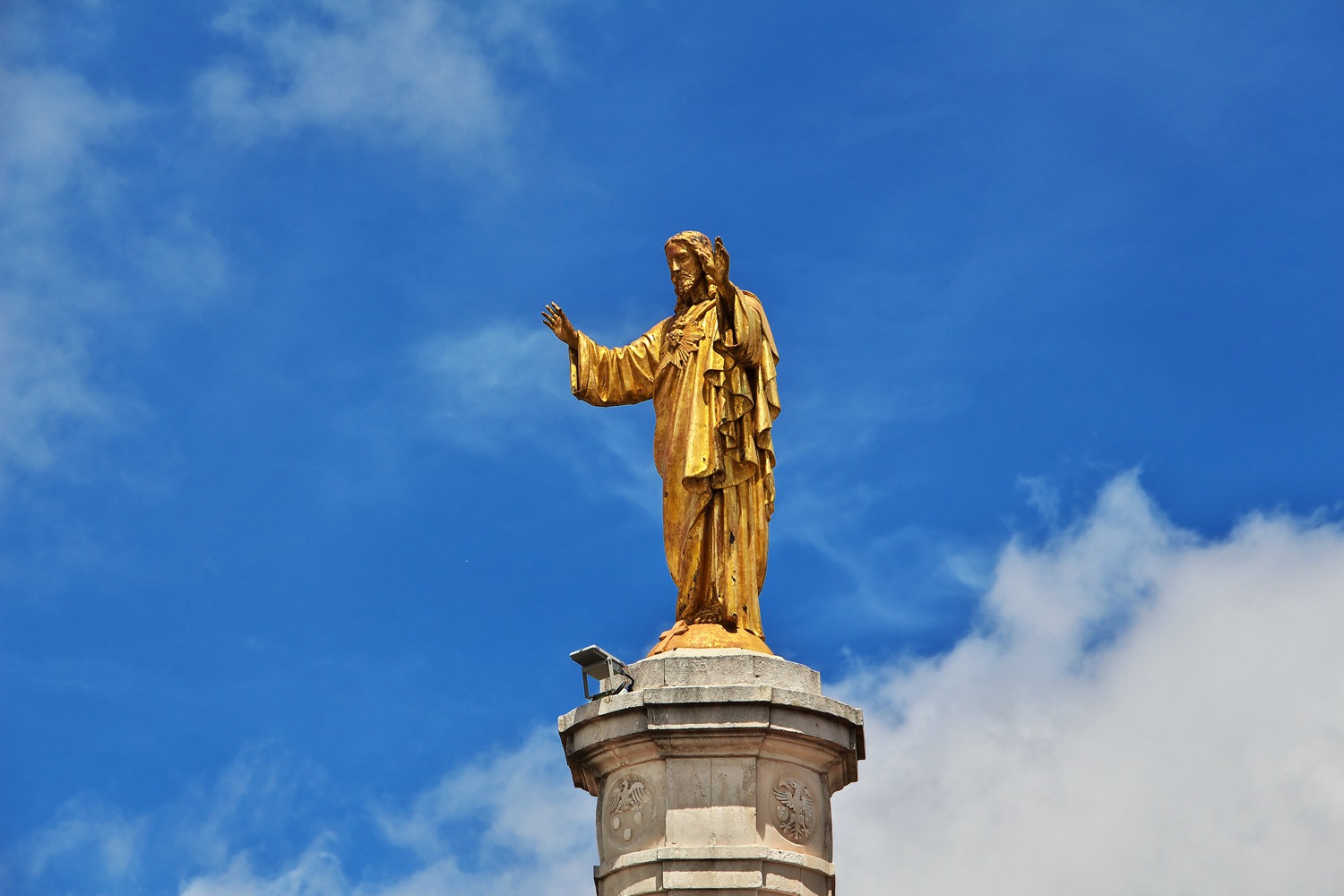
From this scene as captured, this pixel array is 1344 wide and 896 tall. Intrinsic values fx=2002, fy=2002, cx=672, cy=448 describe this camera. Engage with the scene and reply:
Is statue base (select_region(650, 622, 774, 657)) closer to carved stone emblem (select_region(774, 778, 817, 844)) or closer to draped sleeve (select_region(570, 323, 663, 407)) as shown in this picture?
carved stone emblem (select_region(774, 778, 817, 844))

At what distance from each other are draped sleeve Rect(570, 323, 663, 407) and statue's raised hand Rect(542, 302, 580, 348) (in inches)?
2.9

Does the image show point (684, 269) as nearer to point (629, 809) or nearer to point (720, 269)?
point (720, 269)

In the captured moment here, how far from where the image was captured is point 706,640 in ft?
57.0

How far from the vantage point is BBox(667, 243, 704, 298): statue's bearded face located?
18641mm

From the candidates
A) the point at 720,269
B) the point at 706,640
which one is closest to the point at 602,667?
the point at 706,640

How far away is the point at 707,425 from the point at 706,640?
198cm

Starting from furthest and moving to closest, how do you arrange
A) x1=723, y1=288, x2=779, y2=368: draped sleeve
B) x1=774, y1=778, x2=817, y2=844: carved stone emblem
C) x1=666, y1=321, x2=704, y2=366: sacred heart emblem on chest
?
x1=666, y1=321, x2=704, y2=366: sacred heart emblem on chest
x1=723, y1=288, x2=779, y2=368: draped sleeve
x1=774, y1=778, x2=817, y2=844: carved stone emblem

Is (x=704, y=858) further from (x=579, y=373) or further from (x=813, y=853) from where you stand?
(x=579, y=373)

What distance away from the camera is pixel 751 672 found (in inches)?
662

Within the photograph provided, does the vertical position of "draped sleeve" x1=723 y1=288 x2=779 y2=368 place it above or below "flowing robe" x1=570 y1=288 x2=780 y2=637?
above

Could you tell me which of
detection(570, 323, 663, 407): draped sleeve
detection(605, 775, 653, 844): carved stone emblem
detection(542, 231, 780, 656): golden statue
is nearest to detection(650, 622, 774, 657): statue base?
detection(542, 231, 780, 656): golden statue

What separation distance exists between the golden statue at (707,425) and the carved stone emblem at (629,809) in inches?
49.6

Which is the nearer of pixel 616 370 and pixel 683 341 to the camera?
pixel 683 341

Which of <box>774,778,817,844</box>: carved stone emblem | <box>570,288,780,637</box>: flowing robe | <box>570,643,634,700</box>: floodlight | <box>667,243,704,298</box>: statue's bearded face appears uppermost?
<box>667,243,704,298</box>: statue's bearded face
